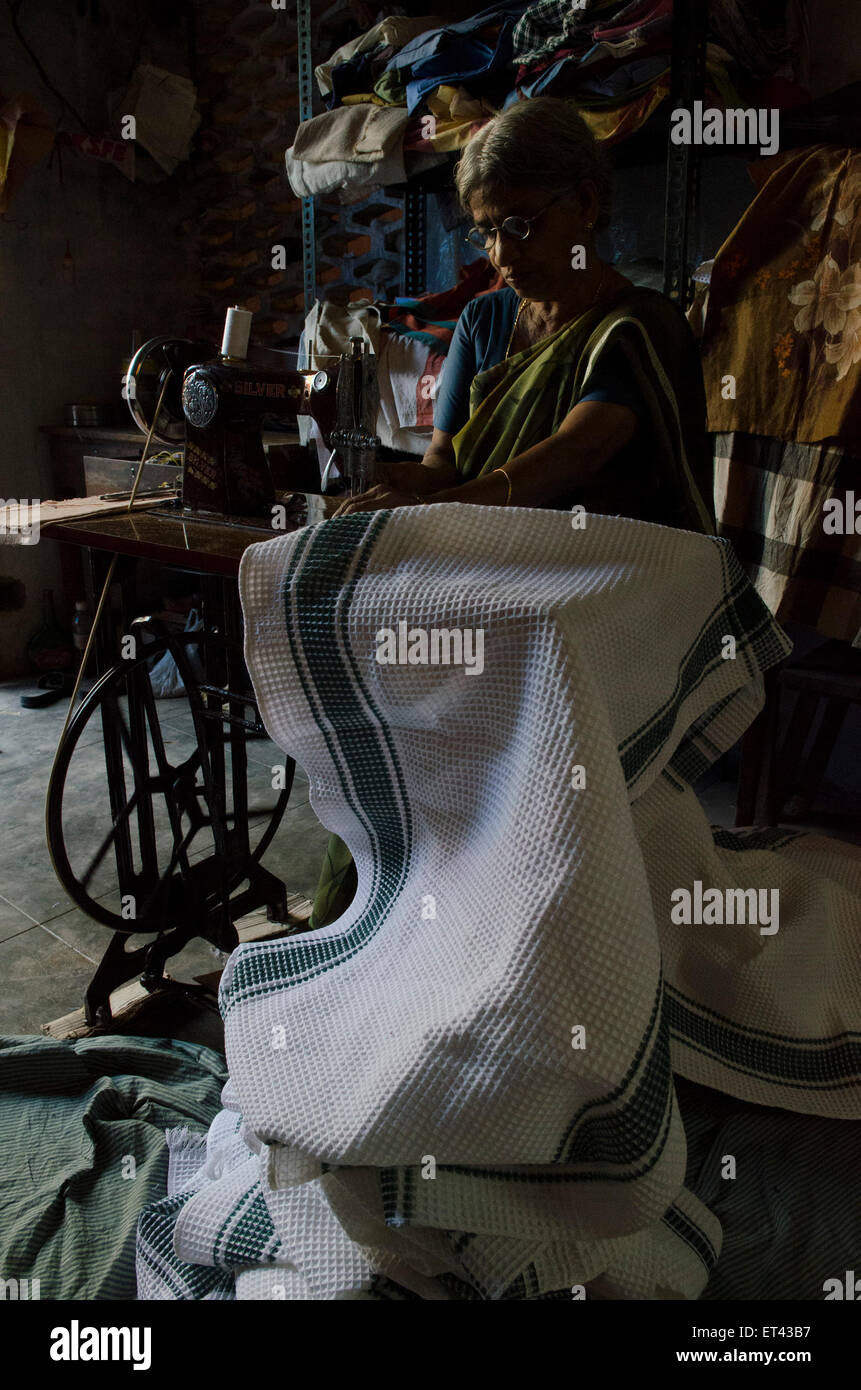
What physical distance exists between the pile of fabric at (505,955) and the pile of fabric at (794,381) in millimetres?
1254

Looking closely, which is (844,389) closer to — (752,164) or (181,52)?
(752,164)

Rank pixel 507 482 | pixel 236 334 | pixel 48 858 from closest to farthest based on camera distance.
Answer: pixel 507 482, pixel 236 334, pixel 48 858

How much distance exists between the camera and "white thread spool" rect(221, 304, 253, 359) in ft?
5.41

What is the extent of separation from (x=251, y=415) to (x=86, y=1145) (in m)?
1.19

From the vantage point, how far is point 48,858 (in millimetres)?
2699

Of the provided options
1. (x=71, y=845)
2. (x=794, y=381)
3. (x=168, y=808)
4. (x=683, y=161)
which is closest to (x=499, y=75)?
(x=683, y=161)

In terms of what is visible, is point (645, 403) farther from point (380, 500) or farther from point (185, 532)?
point (185, 532)

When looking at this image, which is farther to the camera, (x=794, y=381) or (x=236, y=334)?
(x=794, y=381)

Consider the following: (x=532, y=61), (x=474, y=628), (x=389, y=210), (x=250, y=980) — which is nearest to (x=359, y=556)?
(x=474, y=628)

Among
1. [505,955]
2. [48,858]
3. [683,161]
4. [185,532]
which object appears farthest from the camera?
[48,858]

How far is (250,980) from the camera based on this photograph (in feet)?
2.59

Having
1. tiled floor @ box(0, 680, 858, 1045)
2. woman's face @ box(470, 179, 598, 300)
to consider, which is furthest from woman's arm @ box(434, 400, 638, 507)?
tiled floor @ box(0, 680, 858, 1045)

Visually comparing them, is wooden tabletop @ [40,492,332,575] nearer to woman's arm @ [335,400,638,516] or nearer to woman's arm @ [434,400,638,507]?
woman's arm @ [335,400,638,516]

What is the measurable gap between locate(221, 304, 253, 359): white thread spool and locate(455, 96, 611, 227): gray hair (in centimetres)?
49
